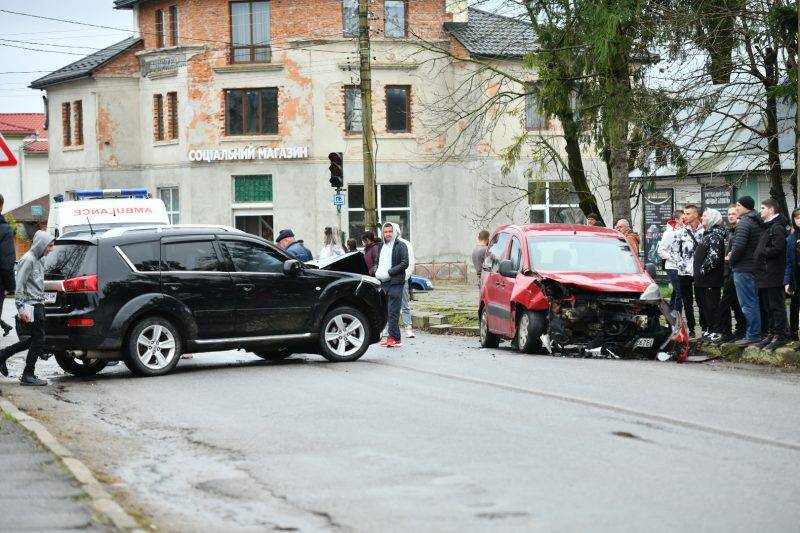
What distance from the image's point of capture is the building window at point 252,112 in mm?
46156

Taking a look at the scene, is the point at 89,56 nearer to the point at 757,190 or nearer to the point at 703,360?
the point at 757,190

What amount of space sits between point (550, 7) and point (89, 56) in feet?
109

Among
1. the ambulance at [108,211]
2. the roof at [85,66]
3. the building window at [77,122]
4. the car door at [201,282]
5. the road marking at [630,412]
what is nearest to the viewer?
the road marking at [630,412]

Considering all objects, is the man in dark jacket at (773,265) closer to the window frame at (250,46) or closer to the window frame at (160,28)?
the window frame at (250,46)

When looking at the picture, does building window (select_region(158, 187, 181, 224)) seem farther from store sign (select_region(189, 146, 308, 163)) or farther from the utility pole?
the utility pole

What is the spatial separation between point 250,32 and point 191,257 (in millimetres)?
31616

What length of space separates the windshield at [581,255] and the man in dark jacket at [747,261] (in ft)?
5.53

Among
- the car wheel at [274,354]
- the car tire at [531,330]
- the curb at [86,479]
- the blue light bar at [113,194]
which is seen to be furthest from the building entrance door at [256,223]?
the curb at [86,479]

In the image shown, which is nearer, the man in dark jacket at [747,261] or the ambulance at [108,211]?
the man in dark jacket at [747,261]

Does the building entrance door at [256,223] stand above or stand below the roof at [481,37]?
below

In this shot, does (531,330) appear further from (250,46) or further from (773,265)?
(250,46)

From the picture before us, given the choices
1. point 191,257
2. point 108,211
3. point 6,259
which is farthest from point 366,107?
point 6,259

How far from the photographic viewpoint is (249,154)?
4584cm

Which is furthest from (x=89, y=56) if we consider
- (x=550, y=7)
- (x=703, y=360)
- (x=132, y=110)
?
(x=703, y=360)
